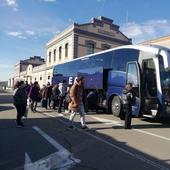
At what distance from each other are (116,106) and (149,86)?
8.76 feet

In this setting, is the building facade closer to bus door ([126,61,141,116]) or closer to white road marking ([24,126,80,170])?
bus door ([126,61,141,116])

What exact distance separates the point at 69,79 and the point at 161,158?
17.6 m

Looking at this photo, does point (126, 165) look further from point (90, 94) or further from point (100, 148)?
point (90, 94)

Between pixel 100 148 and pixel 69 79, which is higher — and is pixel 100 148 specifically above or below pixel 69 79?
below

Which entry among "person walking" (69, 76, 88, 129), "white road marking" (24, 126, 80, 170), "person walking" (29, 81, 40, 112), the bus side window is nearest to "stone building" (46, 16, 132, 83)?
"person walking" (29, 81, 40, 112)

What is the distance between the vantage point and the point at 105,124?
48.3 feet

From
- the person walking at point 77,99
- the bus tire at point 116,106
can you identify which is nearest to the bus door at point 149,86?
the bus tire at point 116,106

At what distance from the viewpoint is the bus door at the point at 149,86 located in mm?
15141

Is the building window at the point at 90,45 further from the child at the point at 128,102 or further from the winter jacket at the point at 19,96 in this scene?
the winter jacket at the point at 19,96

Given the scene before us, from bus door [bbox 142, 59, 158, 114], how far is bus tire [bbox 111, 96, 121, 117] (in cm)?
211

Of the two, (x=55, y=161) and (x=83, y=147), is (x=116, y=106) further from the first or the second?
(x=55, y=161)

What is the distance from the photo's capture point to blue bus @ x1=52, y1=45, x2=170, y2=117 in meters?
14.9

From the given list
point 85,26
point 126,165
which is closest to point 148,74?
point 126,165

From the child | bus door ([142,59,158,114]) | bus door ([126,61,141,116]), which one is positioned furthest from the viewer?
bus door ([126,61,141,116])
